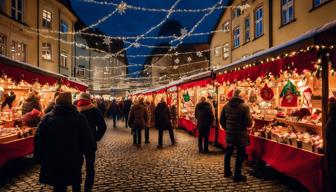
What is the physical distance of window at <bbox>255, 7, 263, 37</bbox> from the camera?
19.0 meters

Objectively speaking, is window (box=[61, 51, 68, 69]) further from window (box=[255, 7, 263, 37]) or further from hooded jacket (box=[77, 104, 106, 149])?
hooded jacket (box=[77, 104, 106, 149])

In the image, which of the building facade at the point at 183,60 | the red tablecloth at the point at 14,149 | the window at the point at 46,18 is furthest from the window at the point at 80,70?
the red tablecloth at the point at 14,149

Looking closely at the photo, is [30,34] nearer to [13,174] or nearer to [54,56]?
[54,56]

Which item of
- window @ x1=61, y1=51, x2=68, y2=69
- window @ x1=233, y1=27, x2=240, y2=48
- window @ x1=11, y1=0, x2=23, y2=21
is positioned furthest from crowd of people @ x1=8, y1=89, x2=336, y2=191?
window @ x1=61, y1=51, x2=68, y2=69

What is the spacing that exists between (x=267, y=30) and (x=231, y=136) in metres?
12.5

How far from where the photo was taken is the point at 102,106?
25094 millimetres

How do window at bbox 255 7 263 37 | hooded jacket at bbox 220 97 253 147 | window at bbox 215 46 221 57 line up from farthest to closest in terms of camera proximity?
window at bbox 215 46 221 57 < window at bbox 255 7 263 37 < hooded jacket at bbox 220 97 253 147

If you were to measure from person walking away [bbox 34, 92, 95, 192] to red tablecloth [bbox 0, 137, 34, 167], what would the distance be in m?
3.41

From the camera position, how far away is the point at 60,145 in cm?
415

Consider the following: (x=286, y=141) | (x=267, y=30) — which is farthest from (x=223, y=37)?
(x=286, y=141)

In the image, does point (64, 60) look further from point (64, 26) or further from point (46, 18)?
point (46, 18)

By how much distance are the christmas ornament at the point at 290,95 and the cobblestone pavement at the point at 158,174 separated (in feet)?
6.45

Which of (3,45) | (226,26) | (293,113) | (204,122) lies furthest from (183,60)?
(293,113)

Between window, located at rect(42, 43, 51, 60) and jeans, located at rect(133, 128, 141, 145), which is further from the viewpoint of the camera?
window, located at rect(42, 43, 51, 60)
